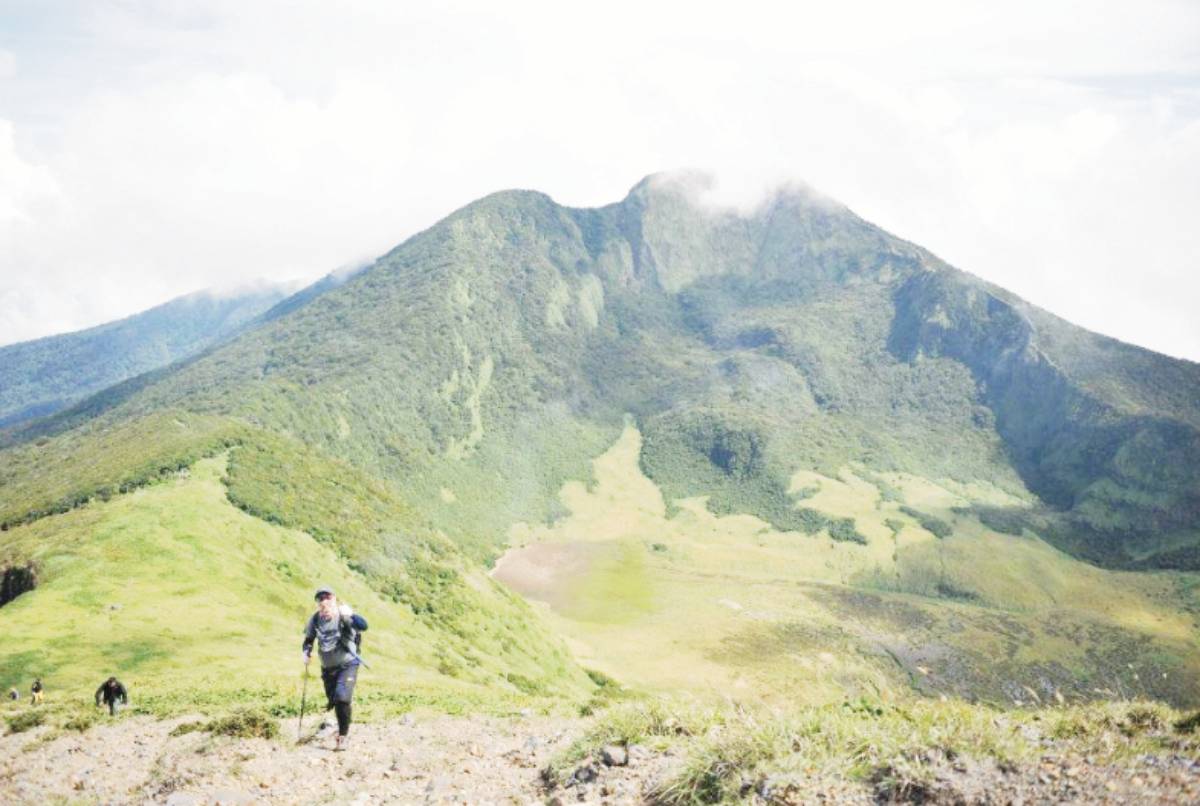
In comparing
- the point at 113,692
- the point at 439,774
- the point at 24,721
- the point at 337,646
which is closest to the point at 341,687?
the point at 337,646

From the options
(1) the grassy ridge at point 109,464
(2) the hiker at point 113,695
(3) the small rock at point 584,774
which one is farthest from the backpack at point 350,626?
(1) the grassy ridge at point 109,464

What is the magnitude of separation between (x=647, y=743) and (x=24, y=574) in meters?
60.4

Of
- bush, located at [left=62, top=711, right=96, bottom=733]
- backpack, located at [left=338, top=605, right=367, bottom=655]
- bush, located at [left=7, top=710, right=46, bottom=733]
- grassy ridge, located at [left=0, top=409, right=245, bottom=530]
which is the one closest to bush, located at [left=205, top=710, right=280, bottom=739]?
backpack, located at [left=338, top=605, right=367, bottom=655]

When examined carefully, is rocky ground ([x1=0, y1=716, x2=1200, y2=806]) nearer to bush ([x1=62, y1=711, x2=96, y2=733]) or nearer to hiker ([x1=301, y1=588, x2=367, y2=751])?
bush ([x1=62, y1=711, x2=96, y2=733])

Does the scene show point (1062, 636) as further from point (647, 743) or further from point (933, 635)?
point (647, 743)

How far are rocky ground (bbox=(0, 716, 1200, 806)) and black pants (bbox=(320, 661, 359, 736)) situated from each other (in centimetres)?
74

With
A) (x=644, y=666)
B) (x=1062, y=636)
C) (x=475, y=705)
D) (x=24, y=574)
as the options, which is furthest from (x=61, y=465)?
(x=1062, y=636)

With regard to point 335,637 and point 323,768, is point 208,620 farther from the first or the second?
point 323,768

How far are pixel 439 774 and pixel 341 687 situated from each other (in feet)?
11.4

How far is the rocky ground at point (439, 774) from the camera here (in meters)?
9.45

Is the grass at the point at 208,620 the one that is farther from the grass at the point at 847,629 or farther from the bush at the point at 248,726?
the grass at the point at 847,629

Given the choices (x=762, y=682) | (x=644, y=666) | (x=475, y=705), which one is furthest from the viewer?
(x=644, y=666)

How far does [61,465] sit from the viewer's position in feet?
395

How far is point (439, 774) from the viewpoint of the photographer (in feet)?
46.6
